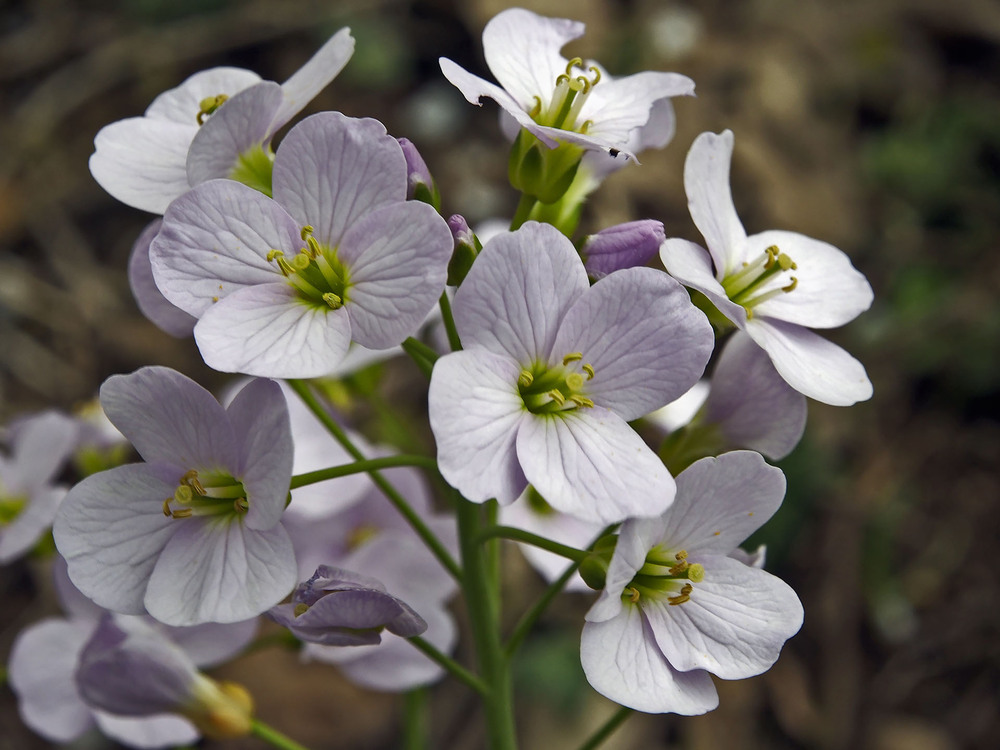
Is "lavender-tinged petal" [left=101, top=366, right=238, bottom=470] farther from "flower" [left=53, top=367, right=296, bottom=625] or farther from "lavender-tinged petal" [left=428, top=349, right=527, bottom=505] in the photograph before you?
"lavender-tinged petal" [left=428, top=349, right=527, bottom=505]

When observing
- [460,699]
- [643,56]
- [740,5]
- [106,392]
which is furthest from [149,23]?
[106,392]

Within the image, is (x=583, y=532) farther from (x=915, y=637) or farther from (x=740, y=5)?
(x=740, y=5)

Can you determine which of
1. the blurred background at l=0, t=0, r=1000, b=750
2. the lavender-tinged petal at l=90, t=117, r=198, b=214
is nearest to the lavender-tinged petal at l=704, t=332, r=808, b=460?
the lavender-tinged petal at l=90, t=117, r=198, b=214

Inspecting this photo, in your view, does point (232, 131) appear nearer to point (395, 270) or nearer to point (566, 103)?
point (395, 270)

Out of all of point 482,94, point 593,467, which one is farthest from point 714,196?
point 593,467

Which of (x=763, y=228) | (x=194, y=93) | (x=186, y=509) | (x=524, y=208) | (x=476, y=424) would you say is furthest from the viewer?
(x=763, y=228)

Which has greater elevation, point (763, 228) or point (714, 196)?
point (714, 196)
